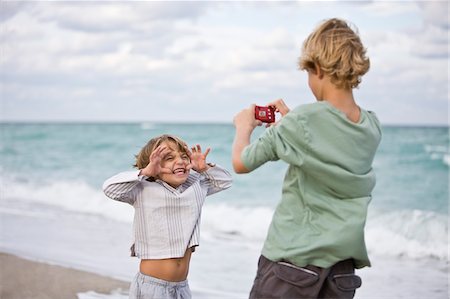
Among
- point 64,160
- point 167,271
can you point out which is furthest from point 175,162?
point 64,160

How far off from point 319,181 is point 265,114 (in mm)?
412

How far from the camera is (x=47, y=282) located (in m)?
6.04

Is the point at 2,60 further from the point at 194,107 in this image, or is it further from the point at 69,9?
the point at 194,107

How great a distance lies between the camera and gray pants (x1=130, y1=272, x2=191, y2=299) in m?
3.66

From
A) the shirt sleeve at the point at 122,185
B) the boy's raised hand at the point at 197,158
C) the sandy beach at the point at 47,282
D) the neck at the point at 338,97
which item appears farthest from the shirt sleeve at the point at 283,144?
the sandy beach at the point at 47,282

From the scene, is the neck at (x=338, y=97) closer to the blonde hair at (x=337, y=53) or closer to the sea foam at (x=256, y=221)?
the blonde hair at (x=337, y=53)

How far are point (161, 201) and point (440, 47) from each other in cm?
1829

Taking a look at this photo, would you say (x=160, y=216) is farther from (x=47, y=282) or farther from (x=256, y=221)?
(x=256, y=221)

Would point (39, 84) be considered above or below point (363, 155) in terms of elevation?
below

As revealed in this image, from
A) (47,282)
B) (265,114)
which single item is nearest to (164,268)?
(265,114)

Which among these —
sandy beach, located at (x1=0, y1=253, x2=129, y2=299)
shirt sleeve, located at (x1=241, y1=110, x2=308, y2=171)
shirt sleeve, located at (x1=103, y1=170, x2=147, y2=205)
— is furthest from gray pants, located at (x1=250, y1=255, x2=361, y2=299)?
sandy beach, located at (x1=0, y1=253, x2=129, y2=299)

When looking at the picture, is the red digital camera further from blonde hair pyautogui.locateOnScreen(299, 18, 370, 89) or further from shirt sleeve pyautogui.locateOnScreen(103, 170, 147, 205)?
shirt sleeve pyautogui.locateOnScreen(103, 170, 147, 205)

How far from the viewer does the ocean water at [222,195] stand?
26.0ft

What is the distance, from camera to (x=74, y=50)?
1046 inches
